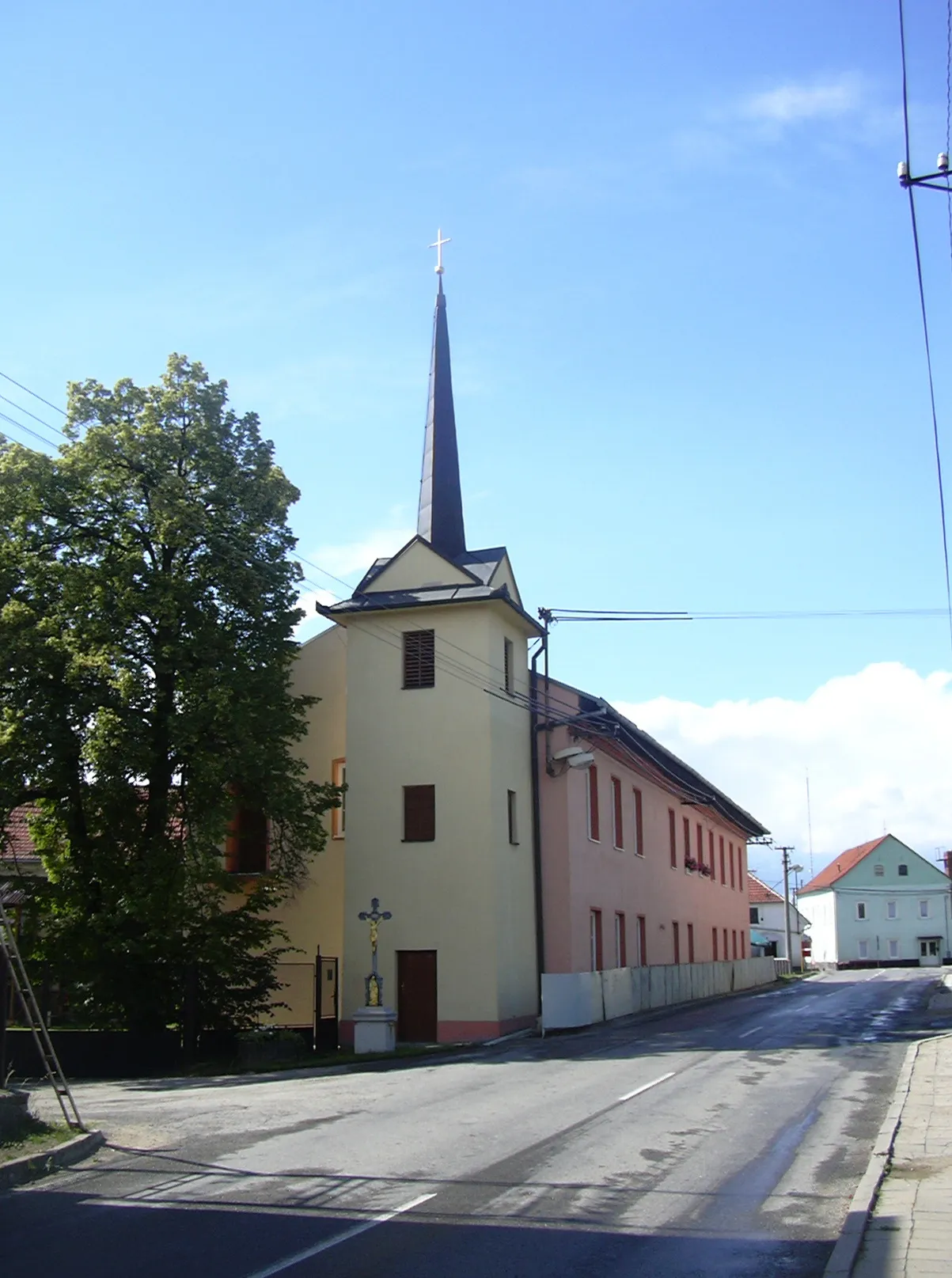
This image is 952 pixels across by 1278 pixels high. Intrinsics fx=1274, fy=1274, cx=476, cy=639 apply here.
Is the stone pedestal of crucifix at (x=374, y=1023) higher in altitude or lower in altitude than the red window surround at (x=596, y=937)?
lower

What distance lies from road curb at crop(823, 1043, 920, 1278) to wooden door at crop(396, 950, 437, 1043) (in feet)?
48.2

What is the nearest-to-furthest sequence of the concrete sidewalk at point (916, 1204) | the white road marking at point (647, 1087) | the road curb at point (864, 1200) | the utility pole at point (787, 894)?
the concrete sidewalk at point (916, 1204) → the road curb at point (864, 1200) → the white road marking at point (647, 1087) → the utility pole at point (787, 894)

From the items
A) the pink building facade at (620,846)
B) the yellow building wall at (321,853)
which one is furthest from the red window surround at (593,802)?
the yellow building wall at (321,853)

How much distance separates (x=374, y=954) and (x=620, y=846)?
13.4 m

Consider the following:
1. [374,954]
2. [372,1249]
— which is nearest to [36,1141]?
[372,1249]

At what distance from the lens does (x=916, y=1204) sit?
862 centimetres

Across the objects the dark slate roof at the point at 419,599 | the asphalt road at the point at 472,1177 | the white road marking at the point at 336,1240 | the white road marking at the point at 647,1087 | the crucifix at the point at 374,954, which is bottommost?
the white road marking at the point at 647,1087

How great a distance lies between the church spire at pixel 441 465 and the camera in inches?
1284

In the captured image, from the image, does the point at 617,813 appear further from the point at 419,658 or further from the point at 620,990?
the point at 419,658

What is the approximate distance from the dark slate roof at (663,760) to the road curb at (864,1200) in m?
18.7

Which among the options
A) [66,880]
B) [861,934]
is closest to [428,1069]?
[66,880]

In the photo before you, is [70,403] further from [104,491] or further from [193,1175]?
[193,1175]

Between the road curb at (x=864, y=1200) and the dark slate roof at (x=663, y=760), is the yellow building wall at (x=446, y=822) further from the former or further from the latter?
the road curb at (x=864, y=1200)

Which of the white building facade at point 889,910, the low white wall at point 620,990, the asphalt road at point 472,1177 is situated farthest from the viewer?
the white building facade at point 889,910
